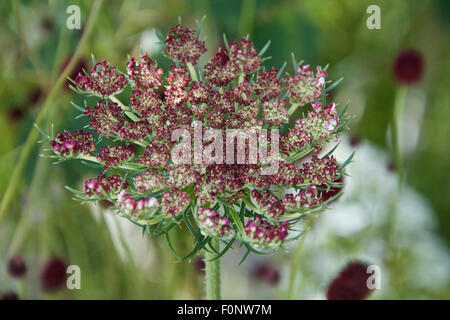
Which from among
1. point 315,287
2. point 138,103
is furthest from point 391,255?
point 138,103

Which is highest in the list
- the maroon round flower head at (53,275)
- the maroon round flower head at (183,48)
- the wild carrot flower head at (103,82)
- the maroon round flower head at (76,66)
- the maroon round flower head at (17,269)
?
the maroon round flower head at (76,66)

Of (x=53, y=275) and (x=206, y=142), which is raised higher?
(x=206, y=142)

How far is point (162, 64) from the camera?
669 millimetres

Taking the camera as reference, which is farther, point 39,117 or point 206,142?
point 39,117

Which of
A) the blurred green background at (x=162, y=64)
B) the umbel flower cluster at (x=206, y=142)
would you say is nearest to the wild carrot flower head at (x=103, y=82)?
the umbel flower cluster at (x=206, y=142)

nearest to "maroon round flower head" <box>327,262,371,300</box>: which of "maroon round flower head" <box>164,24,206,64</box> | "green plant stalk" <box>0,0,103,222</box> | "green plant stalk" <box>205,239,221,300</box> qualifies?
"green plant stalk" <box>205,239,221,300</box>

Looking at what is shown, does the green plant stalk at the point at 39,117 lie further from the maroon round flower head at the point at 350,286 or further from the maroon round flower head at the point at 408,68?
the maroon round flower head at the point at 408,68

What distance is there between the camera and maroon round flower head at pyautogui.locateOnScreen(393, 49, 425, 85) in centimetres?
80

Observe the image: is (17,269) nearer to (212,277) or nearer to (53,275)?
(53,275)

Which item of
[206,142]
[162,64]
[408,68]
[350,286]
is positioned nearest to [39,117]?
[162,64]

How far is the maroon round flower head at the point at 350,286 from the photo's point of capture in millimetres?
504

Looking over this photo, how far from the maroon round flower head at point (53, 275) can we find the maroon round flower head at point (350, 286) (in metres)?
0.42

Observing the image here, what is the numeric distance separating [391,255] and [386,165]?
0.20 m

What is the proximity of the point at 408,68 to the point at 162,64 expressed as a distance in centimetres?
45
